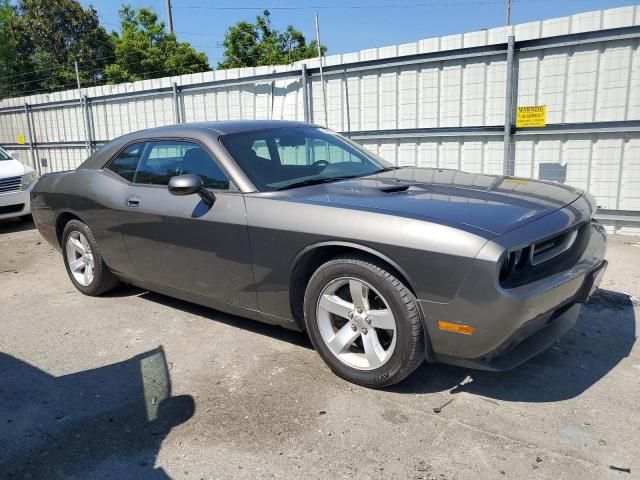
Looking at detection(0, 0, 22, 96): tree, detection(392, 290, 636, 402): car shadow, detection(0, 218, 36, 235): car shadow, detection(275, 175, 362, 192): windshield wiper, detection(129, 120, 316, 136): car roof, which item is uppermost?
detection(0, 0, 22, 96): tree

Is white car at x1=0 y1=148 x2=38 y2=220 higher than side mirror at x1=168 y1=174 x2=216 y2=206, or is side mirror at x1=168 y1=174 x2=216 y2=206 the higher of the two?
side mirror at x1=168 y1=174 x2=216 y2=206

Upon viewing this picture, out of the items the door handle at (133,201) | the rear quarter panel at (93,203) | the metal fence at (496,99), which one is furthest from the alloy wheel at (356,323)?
the metal fence at (496,99)

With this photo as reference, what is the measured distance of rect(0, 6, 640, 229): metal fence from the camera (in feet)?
21.3

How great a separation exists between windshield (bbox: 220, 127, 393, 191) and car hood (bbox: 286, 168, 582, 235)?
20 cm

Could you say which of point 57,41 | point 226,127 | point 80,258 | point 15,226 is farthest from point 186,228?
point 57,41

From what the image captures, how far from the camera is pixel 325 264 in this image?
3.13 meters

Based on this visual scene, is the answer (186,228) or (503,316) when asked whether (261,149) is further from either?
(503,316)

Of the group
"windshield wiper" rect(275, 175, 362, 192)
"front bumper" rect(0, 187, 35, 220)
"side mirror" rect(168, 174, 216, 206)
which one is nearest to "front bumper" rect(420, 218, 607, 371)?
"windshield wiper" rect(275, 175, 362, 192)

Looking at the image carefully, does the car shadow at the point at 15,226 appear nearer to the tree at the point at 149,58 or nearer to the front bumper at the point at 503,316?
the front bumper at the point at 503,316

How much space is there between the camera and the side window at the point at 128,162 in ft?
14.6

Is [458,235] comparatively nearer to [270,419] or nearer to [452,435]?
[452,435]

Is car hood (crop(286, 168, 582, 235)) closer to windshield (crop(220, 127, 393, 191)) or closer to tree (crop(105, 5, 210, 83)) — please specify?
windshield (crop(220, 127, 393, 191))

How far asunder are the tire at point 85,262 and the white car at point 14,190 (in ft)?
→ 13.6

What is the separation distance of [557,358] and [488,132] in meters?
4.47
